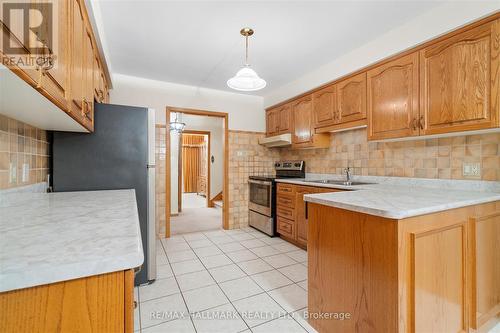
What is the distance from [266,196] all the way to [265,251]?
3.07 feet

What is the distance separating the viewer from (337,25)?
2129 mm

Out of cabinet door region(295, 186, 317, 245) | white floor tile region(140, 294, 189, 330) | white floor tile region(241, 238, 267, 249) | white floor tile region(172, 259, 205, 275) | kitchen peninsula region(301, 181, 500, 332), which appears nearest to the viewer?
kitchen peninsula region(301, 181, 500, 332)

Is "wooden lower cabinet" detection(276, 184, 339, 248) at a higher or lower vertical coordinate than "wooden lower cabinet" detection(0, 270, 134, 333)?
lower

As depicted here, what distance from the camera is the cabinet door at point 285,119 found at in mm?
3725

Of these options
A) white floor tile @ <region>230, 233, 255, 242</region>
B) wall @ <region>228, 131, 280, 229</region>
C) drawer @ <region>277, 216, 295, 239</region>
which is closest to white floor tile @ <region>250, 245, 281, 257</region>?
drawer @ <region>277, 216, 295, 239</region>

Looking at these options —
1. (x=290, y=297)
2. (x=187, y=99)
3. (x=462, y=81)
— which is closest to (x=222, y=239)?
(x=290, y=297)

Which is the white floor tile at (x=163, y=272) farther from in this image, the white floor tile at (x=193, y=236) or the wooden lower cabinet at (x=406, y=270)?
the wooden lower cabinet at (x=406, y=270)

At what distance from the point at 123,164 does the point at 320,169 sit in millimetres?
2648

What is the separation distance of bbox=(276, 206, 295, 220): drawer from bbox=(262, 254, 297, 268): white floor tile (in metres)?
0.60

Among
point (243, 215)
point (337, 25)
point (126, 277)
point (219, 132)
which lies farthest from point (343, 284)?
point (219, 132)

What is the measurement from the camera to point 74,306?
1.72 feet

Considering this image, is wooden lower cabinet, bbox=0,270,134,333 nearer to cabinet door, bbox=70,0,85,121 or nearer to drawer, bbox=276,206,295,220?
cabinet door, bbox=70,0,85,121

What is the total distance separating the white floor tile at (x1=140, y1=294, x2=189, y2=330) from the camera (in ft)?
5.43

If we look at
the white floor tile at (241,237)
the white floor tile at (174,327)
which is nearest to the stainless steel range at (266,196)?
the white floor tile at (241,237)
